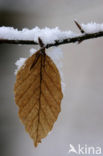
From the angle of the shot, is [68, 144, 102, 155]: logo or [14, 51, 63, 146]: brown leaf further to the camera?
[68, 144, 102, 155]: logo

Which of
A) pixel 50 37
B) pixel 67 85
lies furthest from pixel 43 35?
pixel 67 85

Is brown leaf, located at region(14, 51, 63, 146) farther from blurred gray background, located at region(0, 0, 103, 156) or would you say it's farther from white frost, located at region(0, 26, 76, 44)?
blurred gray background, located at region(0, 0, 103, 156)

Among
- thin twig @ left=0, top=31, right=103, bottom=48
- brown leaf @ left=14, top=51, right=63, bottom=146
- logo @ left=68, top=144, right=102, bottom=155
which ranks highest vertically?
thin twig @ left=0, top=31, right=103, bottom=48

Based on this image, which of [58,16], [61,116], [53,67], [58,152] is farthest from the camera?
[58,16]

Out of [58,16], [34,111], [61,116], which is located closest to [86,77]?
[61,116]

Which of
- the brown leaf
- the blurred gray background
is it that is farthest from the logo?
the brown leaf

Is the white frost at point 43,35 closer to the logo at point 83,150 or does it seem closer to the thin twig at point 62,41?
the thin twig at point 62,41

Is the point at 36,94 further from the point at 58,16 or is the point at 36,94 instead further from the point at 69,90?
the point at 58,16
